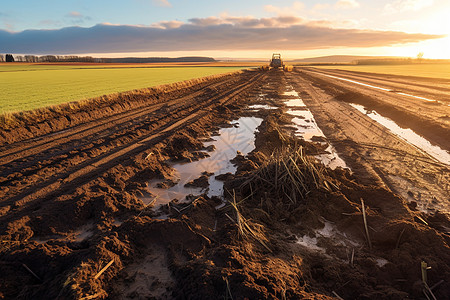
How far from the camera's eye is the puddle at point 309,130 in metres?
6.98

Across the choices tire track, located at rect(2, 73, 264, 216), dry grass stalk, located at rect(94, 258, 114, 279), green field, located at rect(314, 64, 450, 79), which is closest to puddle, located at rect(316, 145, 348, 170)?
tire track, located at rect(2, 73, 264, 216)

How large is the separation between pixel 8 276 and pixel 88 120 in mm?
9856

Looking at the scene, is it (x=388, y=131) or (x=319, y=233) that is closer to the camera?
(x=319, y=233)

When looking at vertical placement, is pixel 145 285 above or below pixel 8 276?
below

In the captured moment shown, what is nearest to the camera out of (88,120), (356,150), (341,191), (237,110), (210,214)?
(210,214)

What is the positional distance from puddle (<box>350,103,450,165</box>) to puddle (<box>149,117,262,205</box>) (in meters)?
5.11

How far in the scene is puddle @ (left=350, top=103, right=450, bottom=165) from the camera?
288 inches

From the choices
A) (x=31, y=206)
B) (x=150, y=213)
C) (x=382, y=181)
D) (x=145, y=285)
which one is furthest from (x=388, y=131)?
(x=31, y=206)

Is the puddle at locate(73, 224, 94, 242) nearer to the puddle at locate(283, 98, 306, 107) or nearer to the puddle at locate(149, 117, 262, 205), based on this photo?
the puddle at locate(149, 117, 262, 205)

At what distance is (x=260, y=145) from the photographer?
27.1 ft

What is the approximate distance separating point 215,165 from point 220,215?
2645 millimetres

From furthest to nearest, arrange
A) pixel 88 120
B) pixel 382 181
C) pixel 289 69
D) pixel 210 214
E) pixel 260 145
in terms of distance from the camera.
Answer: pixel 289 69 → pixel 88 120 → pixel 260 145 → pixel 382 181 → pixel 210 214

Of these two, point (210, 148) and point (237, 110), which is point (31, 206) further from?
point (237, 110)

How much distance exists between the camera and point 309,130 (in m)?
10.2
